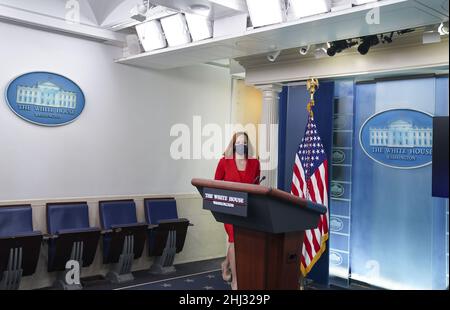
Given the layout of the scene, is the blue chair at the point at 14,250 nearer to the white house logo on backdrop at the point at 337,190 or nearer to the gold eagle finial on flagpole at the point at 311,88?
the gold eagle finial on flagpole at the point at 311,88

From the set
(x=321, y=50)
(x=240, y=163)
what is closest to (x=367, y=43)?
(x=321, y=50)

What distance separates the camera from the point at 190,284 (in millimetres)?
4727

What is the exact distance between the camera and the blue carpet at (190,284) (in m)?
4.55

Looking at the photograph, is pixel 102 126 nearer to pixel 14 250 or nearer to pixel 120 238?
pixel 120 238

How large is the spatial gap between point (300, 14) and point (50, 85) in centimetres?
279

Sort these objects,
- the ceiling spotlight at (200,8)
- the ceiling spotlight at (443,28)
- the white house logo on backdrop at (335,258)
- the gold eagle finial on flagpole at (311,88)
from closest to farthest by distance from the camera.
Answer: the ceiling spotlight at (443,28) < the ceiling spotlight at (200,8) < the gold eagle finial on flagpole at (311,88) < the white house logo on backdrop at (335,258)

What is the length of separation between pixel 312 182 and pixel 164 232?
1872mm

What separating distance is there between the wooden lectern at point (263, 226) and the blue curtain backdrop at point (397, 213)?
7.56ft

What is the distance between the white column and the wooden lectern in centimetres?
247

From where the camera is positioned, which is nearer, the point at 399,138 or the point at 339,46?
the point at 339,46

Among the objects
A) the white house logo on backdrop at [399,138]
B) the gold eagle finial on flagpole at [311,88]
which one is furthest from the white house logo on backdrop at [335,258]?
the gold eagle finial on flagpole at [311,88]

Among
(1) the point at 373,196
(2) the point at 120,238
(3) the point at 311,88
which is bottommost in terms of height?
(2) the point at 120,238

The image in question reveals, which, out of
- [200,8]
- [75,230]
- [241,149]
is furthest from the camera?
[75,230]
